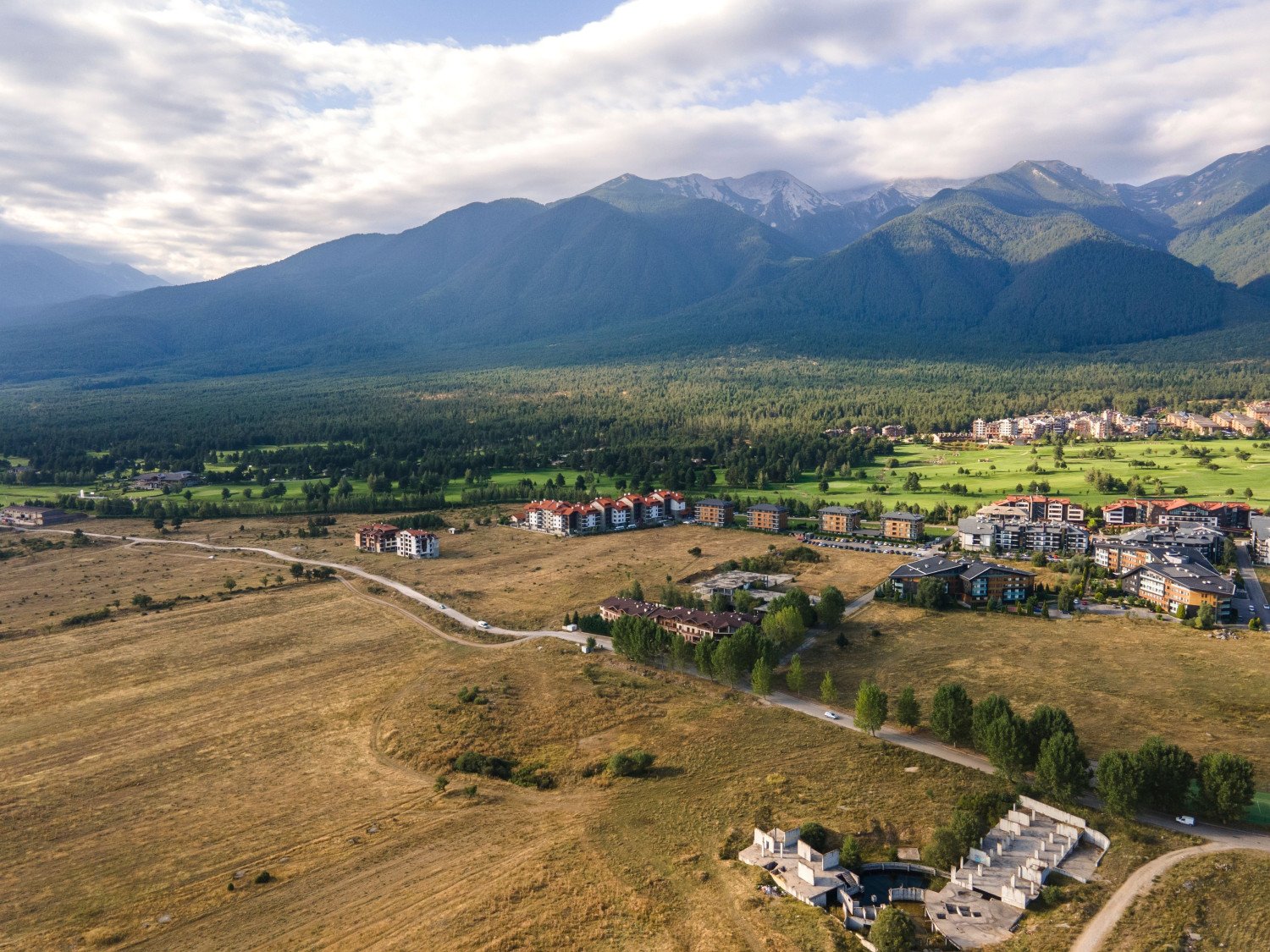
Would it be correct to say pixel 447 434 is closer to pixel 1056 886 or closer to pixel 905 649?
pixel 905 649

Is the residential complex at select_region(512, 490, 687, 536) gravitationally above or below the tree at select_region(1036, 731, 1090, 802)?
above

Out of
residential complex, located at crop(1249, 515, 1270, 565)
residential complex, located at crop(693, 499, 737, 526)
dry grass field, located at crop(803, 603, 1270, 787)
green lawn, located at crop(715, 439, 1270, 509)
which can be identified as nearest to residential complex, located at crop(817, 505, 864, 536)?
green lawn, located at crop(715, 439, 1270, 509)

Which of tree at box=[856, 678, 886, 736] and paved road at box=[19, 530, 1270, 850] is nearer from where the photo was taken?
paved road at box=[19, 530, 1270, 850]

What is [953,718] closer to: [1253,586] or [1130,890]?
[1130,890]

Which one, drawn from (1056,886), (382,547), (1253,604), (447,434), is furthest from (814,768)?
(447,434)

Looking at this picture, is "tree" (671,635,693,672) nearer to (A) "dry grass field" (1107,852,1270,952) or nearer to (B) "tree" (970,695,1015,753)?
(B) "tree" (970,695,1015,753)
